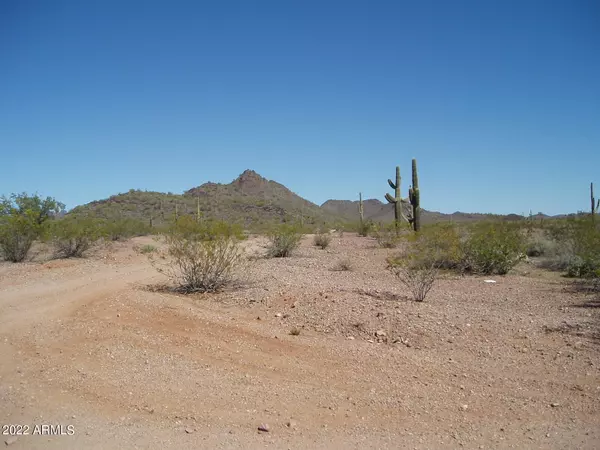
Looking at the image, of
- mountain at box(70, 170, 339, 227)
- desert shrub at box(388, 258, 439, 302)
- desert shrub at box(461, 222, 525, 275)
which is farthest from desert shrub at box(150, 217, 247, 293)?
mountain at box(70, 170, 339, 227)

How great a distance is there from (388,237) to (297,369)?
65.0 ft

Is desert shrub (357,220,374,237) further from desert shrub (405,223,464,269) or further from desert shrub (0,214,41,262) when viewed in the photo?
desert shrub (0,214,41,262)

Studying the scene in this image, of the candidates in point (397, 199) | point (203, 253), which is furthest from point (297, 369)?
point (397, 199)

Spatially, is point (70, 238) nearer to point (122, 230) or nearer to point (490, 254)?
point (122, 230)

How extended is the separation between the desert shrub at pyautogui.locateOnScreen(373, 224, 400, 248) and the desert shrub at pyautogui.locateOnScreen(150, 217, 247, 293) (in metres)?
13.7

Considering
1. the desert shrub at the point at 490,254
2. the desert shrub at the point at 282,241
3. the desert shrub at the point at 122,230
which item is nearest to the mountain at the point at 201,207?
the desert shrub at the point at 122,230

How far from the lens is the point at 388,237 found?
1017 inches

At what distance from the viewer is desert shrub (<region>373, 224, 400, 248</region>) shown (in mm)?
24906

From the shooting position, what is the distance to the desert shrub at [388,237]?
2491 cm

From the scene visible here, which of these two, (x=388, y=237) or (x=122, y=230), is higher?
(x=122, y=230)

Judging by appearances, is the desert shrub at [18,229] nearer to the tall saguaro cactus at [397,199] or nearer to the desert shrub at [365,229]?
the tall saguaro cactus at [397,199]

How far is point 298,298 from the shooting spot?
10320 mm

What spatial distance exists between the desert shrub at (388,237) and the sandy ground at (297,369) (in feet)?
44.0

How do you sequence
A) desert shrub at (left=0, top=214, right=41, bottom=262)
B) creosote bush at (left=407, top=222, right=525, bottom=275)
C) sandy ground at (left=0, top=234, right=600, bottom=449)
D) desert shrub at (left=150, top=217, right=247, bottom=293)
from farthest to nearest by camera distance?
desert shrub at (left=0, top=214, right=41, bottom=262)
creosote bush at (left=407, top=222, right=525, bottom=275)
desert shrub at (left=150, top=217, right=247, bottom=293)
sandy ground at (left=0, top=234, right=600, bottom=449)
